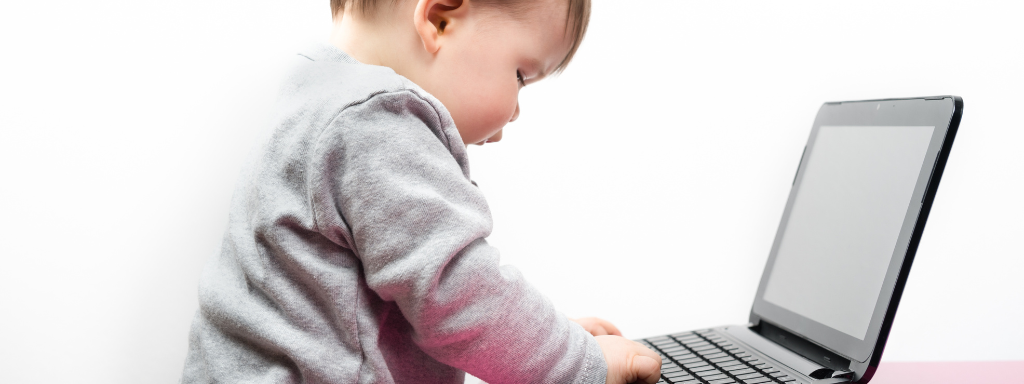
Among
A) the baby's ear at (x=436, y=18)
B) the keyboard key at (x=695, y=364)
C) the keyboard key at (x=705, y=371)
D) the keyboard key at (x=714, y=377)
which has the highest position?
the baby's ear at (x=436, y=18)

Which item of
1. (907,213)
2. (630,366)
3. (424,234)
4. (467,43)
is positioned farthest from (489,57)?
(907,213)

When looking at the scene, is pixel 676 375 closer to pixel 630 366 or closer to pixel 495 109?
pixel 630 366

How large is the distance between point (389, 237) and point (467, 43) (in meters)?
0.21

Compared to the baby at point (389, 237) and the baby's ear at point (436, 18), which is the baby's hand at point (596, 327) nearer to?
the baby at point (389, 237)

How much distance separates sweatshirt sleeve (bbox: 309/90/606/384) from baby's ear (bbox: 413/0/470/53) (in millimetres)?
85

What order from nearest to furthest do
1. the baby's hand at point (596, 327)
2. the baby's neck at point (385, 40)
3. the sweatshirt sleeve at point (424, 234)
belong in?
the sweatshirt sleeve at point (424, 234) → the baby's neck at point (385, 40) → the baby's hand at point (596, 327)

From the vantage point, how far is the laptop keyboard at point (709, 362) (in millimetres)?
650

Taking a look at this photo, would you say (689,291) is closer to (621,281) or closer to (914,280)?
(621,281)

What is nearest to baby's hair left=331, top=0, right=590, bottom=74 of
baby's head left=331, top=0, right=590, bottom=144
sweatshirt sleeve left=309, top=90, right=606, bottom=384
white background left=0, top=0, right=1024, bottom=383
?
baby's head left=331, top=0, right=590, bottom=144

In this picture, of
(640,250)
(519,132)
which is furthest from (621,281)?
(519,132)

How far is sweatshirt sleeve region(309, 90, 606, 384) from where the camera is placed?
531 millimetres

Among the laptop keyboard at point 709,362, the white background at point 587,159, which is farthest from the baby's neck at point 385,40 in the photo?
the laptop keyboard at point 709,362

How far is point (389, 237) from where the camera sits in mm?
532

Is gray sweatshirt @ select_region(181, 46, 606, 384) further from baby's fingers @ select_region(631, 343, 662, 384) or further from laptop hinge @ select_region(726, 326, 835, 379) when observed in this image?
laptop hinge @ select_region(726, 326, 835, 379)
